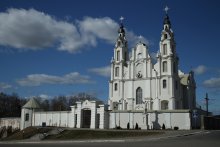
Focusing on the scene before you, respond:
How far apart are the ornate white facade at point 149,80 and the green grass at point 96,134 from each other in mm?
21200

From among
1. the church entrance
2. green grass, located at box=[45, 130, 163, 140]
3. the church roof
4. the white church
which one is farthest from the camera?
the church roof

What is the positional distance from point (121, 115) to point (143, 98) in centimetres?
1428

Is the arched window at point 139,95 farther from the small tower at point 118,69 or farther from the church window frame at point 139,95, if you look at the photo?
the small tower at point 118,69

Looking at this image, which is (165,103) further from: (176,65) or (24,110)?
(24,110)

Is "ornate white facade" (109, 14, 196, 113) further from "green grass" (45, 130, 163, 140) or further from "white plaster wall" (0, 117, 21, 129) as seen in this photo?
"white plaster wall" (0, 117, 21, 129)

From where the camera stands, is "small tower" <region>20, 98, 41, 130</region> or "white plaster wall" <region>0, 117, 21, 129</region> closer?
"small tower" <region>20, 98, 41, 130</region>

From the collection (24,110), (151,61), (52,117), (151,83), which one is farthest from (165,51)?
(24,110)

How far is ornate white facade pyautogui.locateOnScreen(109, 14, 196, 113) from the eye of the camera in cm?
6519

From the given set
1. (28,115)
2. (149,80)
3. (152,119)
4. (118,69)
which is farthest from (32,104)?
(152,119)

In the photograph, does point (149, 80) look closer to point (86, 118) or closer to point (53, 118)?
point (86, 118)

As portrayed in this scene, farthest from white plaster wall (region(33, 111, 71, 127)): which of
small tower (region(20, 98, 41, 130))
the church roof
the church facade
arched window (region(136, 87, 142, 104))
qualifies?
arched window (region(136, 87, 142, 104))

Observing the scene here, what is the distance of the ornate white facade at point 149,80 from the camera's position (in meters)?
65.2

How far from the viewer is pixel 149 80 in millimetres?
67562

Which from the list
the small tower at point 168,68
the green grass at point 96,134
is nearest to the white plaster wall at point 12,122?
the green grass at point 96,134
